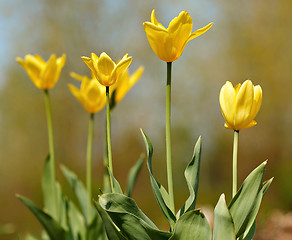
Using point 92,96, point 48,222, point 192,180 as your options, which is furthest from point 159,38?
point 48,222

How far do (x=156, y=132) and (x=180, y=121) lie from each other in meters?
0.79

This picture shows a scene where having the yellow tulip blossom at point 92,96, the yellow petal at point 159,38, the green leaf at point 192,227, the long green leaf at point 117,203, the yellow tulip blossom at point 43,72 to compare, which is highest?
the yellow petal at point 159,38

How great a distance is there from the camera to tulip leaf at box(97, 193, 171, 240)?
107 cm

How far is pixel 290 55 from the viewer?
461 inches

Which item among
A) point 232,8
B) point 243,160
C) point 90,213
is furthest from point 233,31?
point 90,213

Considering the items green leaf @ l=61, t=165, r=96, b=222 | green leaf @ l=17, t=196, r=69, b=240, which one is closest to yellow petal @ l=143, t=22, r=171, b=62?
green leaf @ l=17, t=196, r=69, b=240

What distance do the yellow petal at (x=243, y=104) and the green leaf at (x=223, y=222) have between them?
0.22 metres

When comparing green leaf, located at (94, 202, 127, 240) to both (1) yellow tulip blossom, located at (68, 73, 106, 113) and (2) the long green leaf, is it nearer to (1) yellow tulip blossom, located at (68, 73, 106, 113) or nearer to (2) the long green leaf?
(2) the long green leaf

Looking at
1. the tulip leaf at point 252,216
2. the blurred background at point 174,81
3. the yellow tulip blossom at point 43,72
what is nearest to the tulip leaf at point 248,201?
the tulip leaf at point 252,216

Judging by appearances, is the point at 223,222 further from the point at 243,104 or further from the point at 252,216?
the point at 243,104

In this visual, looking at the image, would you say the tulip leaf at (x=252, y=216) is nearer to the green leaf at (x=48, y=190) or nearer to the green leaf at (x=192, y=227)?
the green leaf at (x=192, y=227)

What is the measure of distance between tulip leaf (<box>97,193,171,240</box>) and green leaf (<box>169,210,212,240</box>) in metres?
0.04

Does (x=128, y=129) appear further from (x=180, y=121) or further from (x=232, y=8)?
(x=232, y=8)

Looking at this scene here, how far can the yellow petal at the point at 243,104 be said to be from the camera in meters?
1.16
